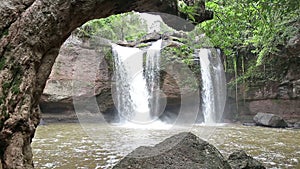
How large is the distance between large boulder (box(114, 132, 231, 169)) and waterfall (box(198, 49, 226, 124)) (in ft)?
39.7

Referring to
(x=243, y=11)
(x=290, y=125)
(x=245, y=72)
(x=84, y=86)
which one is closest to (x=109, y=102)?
(x=84, y=86)

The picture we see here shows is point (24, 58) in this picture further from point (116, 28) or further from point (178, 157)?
point (116, 28)

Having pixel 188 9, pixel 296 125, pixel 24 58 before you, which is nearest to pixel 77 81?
pixel 296 125

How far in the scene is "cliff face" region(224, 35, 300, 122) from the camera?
512 inches

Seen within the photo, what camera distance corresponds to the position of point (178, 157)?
310cm

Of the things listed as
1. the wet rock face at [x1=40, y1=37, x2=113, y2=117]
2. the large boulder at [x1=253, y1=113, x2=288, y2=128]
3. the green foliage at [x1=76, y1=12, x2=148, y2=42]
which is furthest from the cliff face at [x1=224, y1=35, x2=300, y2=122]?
the green foliage at [x1=76, y1=12, x2=148, y2=42]

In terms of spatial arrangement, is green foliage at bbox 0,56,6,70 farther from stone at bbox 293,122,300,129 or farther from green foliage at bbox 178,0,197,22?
stone at bbox 293,122,300,129

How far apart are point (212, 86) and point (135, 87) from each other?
184 inches

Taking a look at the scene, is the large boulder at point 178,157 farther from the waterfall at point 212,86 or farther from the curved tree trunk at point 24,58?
the waterfall at point 212,86

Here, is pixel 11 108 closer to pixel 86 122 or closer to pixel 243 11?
pixel 243 11

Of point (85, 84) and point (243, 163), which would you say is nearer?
point (243, 163)

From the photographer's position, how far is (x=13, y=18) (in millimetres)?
2035

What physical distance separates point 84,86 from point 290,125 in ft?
→ 34.7

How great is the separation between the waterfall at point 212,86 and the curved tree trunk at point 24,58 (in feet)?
44.3
